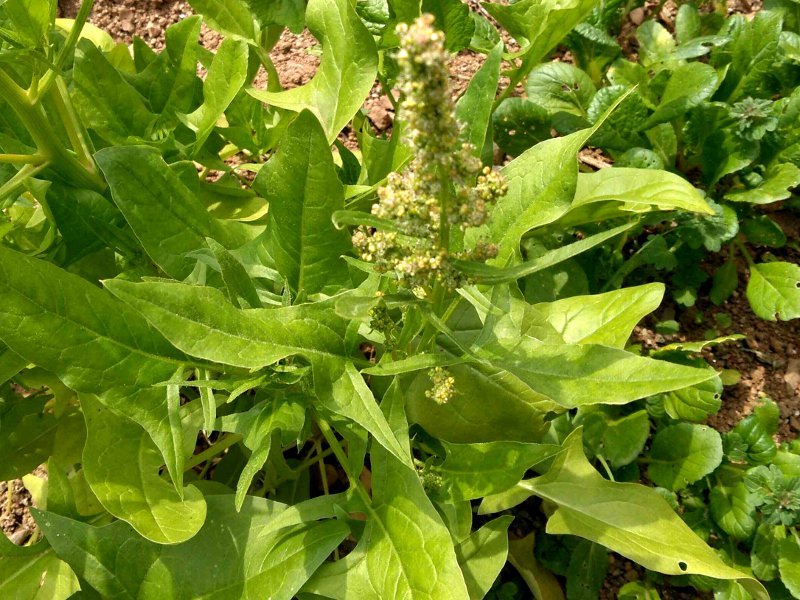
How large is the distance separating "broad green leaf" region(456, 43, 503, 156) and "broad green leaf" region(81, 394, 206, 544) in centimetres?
102

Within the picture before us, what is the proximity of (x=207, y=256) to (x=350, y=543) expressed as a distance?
1.26m

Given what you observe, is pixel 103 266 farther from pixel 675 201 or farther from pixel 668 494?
pixel 668 494

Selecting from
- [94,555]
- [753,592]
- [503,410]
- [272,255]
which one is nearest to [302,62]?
[272,255]

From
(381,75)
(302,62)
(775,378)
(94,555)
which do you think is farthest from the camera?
(302,62)

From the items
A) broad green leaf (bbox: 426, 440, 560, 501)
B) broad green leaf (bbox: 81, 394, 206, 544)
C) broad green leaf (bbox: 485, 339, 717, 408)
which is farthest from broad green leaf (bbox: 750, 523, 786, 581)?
broad green leaf (bbox: 81, 394, 206, 544)

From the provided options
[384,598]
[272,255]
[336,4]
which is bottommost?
[384,598]

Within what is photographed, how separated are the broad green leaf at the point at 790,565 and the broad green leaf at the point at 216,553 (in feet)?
4.26

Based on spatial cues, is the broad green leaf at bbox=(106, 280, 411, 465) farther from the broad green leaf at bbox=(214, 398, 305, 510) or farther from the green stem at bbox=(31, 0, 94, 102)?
the green stem at bbox=(31, 0, 94, 102)

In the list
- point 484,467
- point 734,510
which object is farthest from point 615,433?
point 484,467

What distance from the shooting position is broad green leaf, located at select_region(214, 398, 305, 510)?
1452 millimetres

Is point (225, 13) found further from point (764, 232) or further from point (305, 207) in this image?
point (764, 232)

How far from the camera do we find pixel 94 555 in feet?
5.79

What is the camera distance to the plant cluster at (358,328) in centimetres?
134

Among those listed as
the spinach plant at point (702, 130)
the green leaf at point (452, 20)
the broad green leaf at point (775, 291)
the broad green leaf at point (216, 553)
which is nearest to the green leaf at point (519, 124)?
the spinach plant at point (702, 130)
